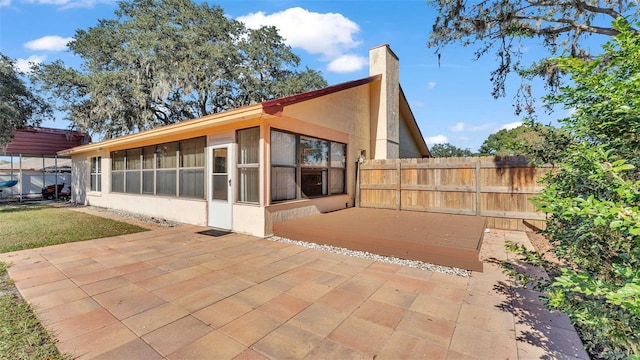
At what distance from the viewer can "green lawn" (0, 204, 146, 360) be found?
2.19 metres

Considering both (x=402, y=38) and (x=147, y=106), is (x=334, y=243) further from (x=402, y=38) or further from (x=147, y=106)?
(x=147, y=106)

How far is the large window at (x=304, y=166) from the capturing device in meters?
Answer: 6.29

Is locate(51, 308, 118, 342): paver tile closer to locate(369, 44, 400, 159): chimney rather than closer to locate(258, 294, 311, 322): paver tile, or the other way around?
locate(258, 294, 311, 322): paver tile

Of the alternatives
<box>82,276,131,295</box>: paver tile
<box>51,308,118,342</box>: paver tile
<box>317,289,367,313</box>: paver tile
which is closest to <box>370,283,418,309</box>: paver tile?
<box>317,289,367,313</box>: paver tile

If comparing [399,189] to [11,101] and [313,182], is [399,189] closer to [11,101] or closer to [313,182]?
[313,182]

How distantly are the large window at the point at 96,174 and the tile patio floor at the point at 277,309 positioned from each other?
326 inches

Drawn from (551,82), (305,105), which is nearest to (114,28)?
(305,105)

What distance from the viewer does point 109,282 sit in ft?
11.7

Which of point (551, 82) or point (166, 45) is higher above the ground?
point (166, 45)

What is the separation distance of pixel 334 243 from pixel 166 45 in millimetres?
15180

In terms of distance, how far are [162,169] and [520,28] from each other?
10843mm

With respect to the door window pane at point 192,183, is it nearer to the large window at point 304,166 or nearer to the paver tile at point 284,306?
the large window at point 304,166

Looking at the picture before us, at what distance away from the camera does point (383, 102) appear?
958cm

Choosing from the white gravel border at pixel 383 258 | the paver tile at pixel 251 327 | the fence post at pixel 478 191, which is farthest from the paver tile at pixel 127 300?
the fence post at pixel 478 191
